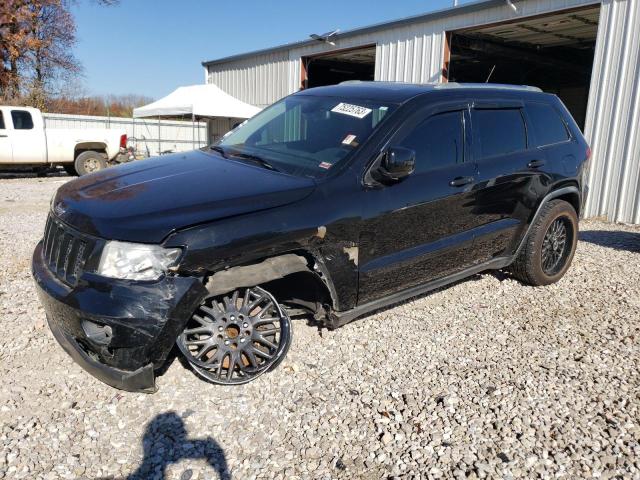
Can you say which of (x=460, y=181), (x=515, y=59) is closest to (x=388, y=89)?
(x=460, y=181)

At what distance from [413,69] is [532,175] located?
25.5 ft

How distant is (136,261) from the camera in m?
2.60

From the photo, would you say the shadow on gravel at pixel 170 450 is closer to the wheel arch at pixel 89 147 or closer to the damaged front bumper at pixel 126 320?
the damaged front bumper at pixel 126 320

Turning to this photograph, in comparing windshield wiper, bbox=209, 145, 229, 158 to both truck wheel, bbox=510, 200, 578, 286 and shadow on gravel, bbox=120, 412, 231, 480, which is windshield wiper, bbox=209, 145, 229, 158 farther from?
truck wheel, bbox=510, 200, 578, 286

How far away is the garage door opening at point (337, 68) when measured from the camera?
15752mm

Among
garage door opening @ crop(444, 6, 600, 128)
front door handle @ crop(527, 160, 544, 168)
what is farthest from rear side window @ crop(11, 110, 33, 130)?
front door handle @ crop(527, 160, 544, 168)

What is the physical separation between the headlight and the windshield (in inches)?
44.0

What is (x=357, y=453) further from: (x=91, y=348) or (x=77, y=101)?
(x=77, y=101)

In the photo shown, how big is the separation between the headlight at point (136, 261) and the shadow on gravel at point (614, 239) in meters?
6.49

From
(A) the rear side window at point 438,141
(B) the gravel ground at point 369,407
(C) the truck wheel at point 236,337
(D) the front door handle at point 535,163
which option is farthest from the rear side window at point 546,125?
(C) the truck wheel at point 236,337

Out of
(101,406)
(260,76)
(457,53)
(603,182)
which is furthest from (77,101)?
(101,406)

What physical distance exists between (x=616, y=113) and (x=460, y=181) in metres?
6.50

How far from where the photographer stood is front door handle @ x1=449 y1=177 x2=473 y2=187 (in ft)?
12.5

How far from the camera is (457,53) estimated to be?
1526cm
